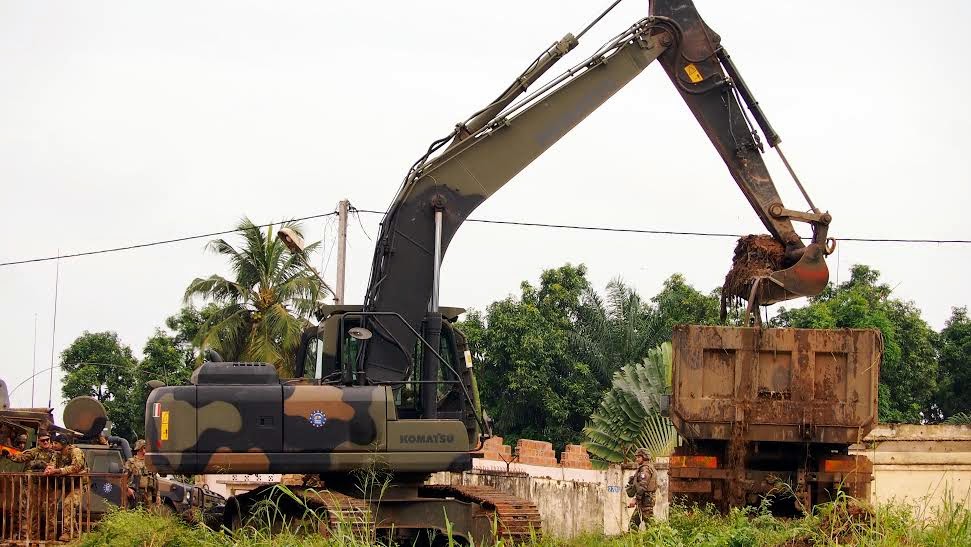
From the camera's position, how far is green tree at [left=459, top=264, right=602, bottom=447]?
39312 mm

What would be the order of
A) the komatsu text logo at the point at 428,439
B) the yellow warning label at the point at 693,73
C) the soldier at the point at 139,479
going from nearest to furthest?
the komatsu text logo at the point at 428,439
the yellow warning label at the point at 693,73
the soldier at the point at 139,479

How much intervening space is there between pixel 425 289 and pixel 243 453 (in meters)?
2.68

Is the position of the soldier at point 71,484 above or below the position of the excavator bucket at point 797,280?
below

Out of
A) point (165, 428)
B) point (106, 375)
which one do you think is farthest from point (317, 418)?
point (106, 375)

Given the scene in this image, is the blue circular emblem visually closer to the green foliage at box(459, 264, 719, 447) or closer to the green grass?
the green grass

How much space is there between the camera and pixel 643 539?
11.0 m

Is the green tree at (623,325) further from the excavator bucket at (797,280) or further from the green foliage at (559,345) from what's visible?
the excavator bucket at (797,280)

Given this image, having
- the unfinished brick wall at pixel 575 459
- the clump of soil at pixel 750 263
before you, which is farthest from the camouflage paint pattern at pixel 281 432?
the unfinished brick wall at pixel 575 459

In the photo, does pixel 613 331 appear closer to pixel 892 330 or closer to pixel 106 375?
pixel 892 330

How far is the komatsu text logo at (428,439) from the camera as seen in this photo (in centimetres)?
1244

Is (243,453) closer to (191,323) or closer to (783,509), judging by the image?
(783,509)

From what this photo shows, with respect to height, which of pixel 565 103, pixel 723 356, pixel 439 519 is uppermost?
pixel 565 103

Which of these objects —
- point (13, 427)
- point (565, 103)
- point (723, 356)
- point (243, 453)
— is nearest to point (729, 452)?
point (723, 356)

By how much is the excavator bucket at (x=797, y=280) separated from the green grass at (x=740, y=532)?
9.10ft
